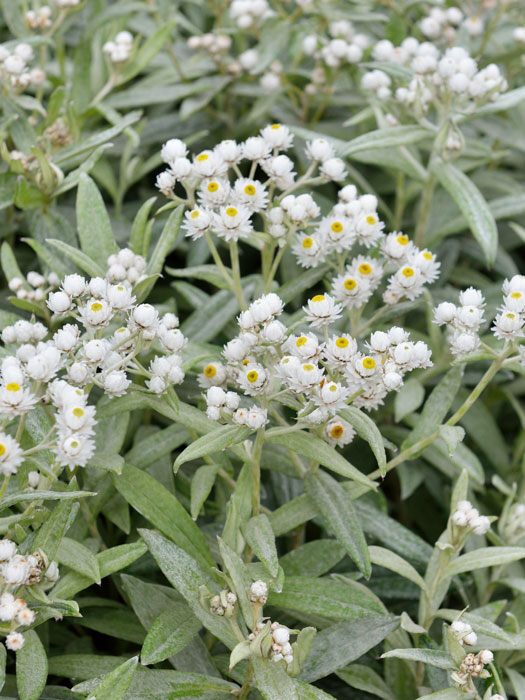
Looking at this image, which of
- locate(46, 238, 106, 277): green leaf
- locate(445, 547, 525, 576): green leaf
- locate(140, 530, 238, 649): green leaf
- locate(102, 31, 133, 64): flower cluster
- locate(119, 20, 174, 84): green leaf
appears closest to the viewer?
locate(140, 530, 238, 649): green leaf

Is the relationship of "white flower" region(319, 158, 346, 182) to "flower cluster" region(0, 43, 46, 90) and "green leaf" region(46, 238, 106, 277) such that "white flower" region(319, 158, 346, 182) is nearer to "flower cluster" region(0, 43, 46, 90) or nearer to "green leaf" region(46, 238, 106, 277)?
"green leaf" region(46, 238, 106, 277)

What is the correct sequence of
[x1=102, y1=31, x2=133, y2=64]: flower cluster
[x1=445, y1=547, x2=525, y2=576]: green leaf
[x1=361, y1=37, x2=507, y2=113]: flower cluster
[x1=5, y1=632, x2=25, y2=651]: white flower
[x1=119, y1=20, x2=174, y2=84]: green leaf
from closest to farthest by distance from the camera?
1. [x1=5, y1=632, x2=25, y2=651]: white flower
2. [x1=445, y1=547, x2=525, y2=576]: green leaf
3. [x1=361, y1=37, x2=507, y2=113]: flower cluster
4. [x1=102, y1=31, x2=133, y2=64]: flower cluster
5. [x1=119, y1=20, x2=174, y2=84]: green leaf

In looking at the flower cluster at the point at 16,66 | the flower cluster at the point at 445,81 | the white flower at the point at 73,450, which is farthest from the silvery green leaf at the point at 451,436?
the flower cluster at the point at 16,66

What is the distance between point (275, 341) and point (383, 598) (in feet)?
2.79

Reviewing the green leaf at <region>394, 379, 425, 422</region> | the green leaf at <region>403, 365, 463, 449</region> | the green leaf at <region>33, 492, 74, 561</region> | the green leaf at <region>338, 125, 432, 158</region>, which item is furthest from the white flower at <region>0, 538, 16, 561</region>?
the green leaf at <region>338, 125, 432, 158</region>

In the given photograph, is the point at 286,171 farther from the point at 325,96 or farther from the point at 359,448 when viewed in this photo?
the point at 325,96

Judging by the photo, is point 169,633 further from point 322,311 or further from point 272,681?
point 322,311

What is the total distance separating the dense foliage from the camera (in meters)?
1.85

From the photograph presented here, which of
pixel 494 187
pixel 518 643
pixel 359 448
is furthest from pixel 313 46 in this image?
pixel 518 643

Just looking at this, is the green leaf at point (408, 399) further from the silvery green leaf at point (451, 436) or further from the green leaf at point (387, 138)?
the green leaf at point (387, 138)

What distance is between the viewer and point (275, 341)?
188 cm

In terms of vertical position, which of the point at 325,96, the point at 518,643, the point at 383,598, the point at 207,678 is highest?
the point at 325,96

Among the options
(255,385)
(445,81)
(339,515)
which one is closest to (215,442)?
(255,385)

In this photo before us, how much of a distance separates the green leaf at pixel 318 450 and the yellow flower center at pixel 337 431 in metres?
0.03
